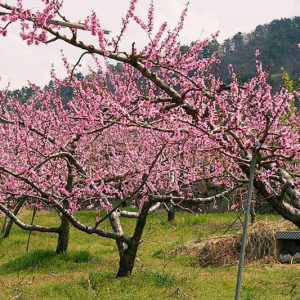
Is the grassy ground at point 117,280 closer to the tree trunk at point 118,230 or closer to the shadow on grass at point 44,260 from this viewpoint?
the shadow on grass at point 44,260

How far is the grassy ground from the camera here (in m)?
9.47

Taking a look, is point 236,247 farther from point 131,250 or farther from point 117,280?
point 117,280

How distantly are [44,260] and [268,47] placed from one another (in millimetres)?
101135

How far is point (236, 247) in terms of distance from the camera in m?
14.6

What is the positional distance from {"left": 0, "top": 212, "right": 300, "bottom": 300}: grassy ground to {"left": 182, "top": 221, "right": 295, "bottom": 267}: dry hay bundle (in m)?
0.55

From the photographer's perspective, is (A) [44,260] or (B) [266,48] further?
(B) [266,48]

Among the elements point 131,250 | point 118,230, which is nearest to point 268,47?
point 118,230

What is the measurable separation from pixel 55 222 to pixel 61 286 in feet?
52.9

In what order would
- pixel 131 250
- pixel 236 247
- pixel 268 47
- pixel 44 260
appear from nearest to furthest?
pixel 131 250 → pixel 44 260 → pixel 236 247 → pixel 268 47

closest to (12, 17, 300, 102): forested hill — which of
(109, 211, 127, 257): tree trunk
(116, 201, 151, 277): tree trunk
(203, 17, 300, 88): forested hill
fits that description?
(203, 17, 300, 88): forested hill

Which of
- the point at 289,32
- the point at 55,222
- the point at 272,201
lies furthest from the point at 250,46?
the point at 272,201

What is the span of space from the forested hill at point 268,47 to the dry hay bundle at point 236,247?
243 feet

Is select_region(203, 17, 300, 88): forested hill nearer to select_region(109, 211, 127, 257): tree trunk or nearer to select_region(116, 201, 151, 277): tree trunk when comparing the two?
select_region(109, 211, 127, 257): tree trunk

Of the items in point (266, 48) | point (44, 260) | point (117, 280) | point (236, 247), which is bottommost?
point (44, 260)
